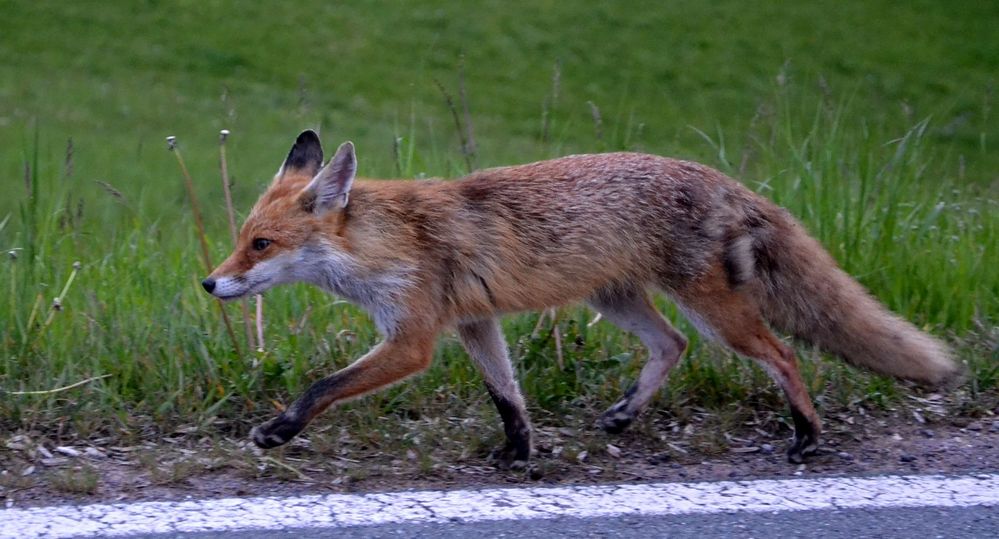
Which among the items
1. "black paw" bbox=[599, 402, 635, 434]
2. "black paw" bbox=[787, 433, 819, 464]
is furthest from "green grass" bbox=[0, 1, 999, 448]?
"black paw" bbox=[787, 433, 819, 464]

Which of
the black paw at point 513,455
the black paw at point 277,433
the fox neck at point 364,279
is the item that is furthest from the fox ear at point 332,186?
the black paw at point 513,455

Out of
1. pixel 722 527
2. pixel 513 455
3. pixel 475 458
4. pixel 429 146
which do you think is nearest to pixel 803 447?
pixel 722 527

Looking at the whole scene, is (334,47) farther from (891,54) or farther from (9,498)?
(9,498)

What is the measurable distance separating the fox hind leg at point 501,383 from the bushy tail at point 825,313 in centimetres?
111

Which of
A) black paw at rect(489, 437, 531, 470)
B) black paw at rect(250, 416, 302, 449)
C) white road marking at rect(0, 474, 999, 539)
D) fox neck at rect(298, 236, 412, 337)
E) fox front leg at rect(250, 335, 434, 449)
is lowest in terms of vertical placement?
black paw at rect(489, 437, 531, 470)

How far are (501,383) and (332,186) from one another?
39.3 inches

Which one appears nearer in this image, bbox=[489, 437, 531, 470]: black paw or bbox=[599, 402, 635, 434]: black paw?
bbox=[489, 437, 531, 470]: black paw

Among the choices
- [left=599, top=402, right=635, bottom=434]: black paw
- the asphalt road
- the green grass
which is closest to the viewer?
the asphalt road

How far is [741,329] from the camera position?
454 centimetres

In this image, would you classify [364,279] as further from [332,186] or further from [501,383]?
[501,383]

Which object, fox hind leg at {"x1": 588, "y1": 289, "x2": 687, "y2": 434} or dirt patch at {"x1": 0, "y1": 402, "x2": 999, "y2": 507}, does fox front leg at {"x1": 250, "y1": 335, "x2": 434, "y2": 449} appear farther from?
fox hind leg at {"x1": 588, "y1": 289, "x2": 687, "y2": 434}

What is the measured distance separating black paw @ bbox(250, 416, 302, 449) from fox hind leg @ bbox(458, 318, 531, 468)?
79cm

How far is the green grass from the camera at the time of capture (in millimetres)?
4918

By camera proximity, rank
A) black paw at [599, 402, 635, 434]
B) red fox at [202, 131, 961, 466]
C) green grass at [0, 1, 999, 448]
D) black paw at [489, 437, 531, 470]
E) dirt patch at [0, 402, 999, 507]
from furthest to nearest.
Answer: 1. green grass at [0, 1, 999, 448]
2. black paw at [599, 402, 635, 434]
3. red fox at [202, 131, 961, 466]
4. black paw at [489, 437, 531, 470]
5. dirt patch at [0, 402, 999, 507]
